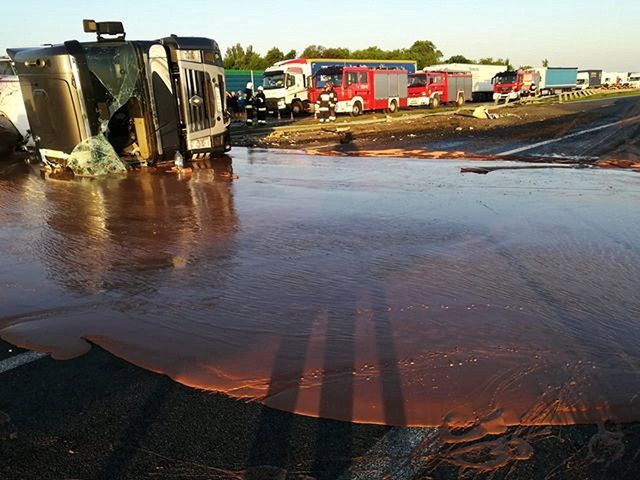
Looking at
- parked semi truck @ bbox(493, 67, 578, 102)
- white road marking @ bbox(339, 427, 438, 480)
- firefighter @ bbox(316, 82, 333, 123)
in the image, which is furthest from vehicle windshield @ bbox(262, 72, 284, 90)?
white road marking @ bbox(339, 427, 438, 480)

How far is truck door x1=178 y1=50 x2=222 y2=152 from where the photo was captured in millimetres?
11375

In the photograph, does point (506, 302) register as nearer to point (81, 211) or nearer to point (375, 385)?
point (375, 385)

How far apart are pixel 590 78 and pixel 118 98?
2864 inches

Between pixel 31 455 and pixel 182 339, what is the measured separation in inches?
48.3

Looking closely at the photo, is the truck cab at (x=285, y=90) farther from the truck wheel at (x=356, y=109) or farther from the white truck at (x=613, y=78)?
the white truck at (x=613, y=78)

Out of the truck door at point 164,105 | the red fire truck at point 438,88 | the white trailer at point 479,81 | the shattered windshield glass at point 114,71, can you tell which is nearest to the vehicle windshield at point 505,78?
the red fire truck at point 438,88

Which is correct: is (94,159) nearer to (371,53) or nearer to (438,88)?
(438,88)

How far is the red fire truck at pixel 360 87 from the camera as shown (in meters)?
27.7

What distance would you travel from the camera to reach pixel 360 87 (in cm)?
2872

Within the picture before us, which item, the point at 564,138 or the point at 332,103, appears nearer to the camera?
the point at 564,138

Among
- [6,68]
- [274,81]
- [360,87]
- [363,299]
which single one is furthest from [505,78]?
[363,299]

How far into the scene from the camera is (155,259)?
5.23 m

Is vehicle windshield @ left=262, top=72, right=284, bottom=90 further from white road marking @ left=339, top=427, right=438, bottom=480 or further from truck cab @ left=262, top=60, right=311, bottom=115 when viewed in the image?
white road marking @ left=339, top=427, right=438, bottom=480

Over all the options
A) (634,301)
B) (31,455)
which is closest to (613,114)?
(634,301)
